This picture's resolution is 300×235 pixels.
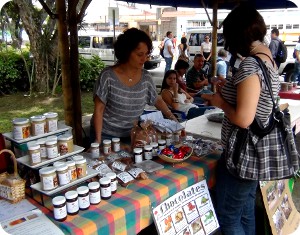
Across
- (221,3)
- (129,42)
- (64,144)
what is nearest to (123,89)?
(129,42)

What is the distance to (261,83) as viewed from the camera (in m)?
1.41

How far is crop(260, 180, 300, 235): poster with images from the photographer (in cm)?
202

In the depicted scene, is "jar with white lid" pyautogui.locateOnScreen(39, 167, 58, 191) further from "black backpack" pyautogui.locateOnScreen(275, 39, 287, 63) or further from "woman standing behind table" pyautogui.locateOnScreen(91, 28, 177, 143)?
"black backpack" pyautogui.locateOnScreen(275, 39, 287, 63)

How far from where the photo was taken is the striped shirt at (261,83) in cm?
139

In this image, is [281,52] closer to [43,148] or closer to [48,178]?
[43,148]

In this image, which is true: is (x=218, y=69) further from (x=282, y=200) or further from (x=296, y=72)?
(x=282, y=200)

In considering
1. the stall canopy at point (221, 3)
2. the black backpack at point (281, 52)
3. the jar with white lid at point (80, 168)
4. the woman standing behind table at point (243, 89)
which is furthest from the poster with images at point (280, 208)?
the black backpack at point (281, 52)

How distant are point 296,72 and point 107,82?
7.94 metres


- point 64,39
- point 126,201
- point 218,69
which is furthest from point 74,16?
point 218,69

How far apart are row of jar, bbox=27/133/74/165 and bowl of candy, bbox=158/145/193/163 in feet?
1.84

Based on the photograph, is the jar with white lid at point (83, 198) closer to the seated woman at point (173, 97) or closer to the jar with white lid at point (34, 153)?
the jar with white lid at point (34, 153)

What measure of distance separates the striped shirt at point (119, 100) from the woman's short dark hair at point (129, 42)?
0.14 metres

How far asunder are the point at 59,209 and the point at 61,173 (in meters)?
0.16

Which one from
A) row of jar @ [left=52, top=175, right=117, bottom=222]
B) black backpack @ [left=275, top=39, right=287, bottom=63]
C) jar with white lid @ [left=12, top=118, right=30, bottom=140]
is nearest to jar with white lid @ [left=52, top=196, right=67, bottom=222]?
row of jar @ [left=52, top=175, right=117, bottom=222]
